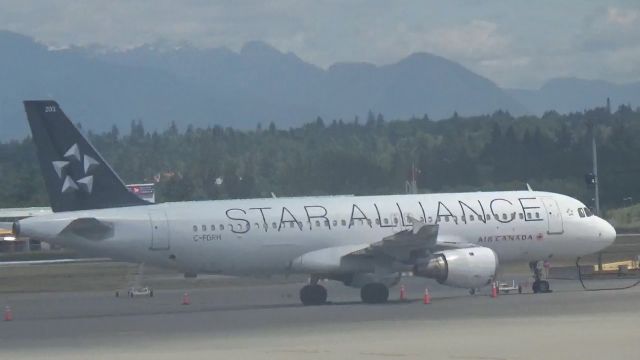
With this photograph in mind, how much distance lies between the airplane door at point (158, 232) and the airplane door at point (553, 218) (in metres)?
12.6

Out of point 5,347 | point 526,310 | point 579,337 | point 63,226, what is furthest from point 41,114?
point 579,337

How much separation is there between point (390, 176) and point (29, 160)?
50317 millimetres

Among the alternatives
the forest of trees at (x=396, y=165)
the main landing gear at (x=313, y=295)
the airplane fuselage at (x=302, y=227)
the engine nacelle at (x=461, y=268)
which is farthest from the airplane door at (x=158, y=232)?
the forest of trees at (x=396, y=165)

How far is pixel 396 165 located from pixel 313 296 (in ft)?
125

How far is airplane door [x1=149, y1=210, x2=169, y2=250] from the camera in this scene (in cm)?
3762

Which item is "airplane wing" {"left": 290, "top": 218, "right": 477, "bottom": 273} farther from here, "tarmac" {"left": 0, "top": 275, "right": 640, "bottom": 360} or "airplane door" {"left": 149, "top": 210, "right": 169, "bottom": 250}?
"airplane door" {"left": 149, "top": 210, "right": 169, "bottom": 250}

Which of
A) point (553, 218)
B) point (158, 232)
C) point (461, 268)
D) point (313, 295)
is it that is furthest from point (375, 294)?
point (553, 218)

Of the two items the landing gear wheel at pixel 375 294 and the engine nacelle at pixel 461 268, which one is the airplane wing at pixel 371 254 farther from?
the landing gear wheel at pixel 375 294

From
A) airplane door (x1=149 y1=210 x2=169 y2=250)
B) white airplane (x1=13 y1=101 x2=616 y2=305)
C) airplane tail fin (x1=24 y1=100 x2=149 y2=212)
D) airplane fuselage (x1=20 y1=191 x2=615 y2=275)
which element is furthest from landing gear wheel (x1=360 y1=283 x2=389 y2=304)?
airplane tail fin (x1=24 y1=100 x2=149 y2=212)

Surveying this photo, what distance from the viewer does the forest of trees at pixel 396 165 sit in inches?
2970

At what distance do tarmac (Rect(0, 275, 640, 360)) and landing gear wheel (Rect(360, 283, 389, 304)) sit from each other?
656mm

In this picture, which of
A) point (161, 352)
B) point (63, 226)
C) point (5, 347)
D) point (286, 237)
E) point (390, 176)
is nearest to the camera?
point (161, 352)

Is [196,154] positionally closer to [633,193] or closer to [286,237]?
[633,193]

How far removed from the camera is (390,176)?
75500 mm
